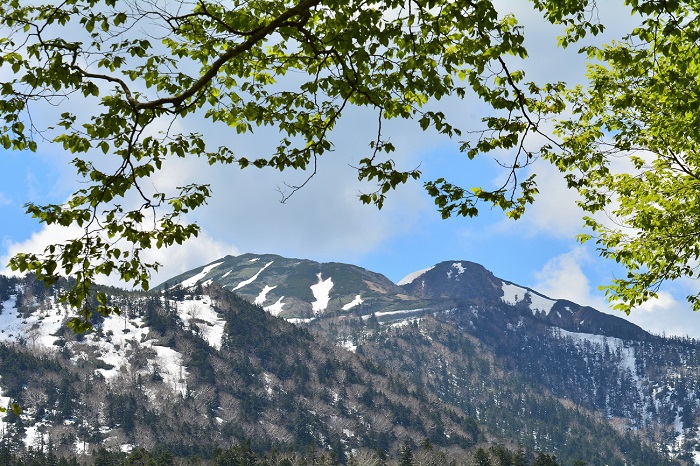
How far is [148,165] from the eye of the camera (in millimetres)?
11938

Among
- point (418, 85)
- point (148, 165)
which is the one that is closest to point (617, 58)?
point (418, 85)

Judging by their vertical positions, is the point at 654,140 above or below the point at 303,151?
above

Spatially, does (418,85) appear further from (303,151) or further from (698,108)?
(698,108)

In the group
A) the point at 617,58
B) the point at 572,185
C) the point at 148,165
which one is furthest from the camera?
the point at 572,185

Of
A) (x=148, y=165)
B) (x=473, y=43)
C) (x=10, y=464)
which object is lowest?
(x=10, y=464)

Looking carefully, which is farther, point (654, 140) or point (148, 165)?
point (654, 140)

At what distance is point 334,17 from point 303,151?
9.00ft

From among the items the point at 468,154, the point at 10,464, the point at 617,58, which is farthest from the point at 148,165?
the point at 10,464

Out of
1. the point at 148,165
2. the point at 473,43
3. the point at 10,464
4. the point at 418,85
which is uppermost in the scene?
the point at 473,43

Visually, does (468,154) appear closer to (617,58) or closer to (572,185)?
(617,58)

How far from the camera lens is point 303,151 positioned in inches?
527

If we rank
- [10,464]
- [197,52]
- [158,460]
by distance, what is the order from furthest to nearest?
[10,464]
[158,460]
[197,52]

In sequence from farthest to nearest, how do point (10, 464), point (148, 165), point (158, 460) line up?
1. point (10, 464)
2. point (158, 460)
3. point (148, 165)

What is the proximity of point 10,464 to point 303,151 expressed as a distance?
454ft
